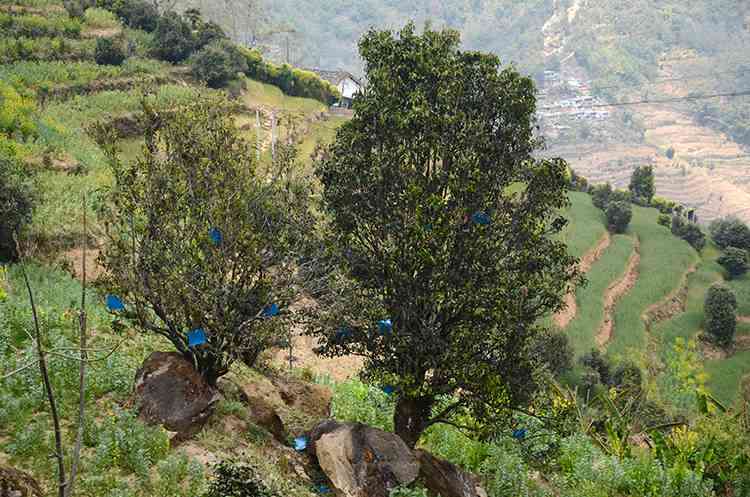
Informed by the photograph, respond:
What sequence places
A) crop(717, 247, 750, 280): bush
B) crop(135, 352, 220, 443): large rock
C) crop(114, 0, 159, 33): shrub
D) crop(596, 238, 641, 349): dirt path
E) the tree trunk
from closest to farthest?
crop(135, 352, 220, 443): large rock
the tree trunk
crop(596, 238, 641, 349): dirt path
crop(114, 0, 159, 33): shrub
crop(717, 247, 750, 280): bush

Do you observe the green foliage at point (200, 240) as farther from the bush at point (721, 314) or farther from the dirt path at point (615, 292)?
the bush at point (721, 314)

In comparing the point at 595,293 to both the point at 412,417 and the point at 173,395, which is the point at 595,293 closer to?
the point at 412,417

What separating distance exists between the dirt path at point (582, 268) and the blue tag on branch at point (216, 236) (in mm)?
29437

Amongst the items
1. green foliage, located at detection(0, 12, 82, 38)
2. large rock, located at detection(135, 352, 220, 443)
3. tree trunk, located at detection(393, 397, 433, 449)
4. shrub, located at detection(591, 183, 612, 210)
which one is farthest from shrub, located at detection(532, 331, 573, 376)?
green foliage, located at detection(0, 12, 82, 38)

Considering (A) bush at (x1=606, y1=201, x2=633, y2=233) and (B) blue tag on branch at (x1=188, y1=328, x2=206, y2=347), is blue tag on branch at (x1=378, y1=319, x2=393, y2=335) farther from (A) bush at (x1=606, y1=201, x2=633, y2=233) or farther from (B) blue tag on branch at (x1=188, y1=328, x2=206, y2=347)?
(A) bush at (x1=606, y1=201, x2=633, y2=233)

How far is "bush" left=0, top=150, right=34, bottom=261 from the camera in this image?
1480cm

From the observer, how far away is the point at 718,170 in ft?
493

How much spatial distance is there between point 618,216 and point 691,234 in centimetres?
665

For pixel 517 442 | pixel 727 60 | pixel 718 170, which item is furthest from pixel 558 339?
pixel 727 60

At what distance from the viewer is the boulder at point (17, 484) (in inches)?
212

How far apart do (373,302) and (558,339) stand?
19.5m

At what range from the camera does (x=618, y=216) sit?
47688 millimetres

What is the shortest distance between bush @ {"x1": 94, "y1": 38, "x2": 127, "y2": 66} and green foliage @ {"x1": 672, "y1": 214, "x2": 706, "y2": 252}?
137ft

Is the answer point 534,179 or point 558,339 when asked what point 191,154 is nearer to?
point 534,179
